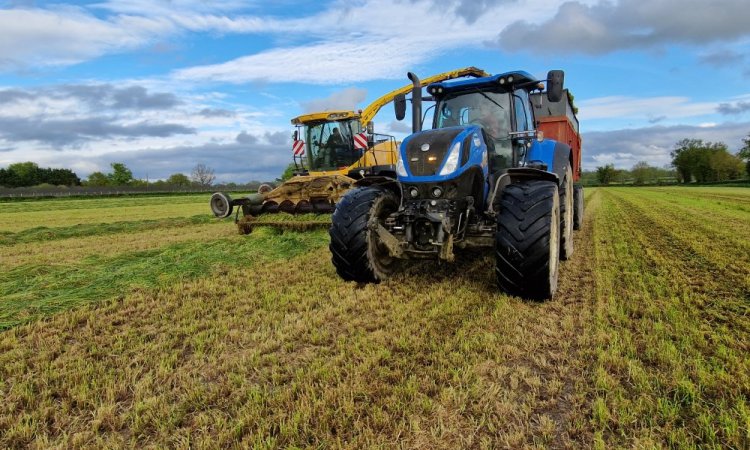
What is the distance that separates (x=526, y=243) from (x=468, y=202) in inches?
31.0

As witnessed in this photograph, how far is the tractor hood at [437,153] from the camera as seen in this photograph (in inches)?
175

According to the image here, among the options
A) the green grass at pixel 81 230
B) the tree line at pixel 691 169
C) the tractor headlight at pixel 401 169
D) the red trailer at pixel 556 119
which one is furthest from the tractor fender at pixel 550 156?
the tree line at pixel 691 169

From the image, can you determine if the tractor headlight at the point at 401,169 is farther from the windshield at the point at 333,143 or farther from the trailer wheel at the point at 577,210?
the windshield at the point at 333,143

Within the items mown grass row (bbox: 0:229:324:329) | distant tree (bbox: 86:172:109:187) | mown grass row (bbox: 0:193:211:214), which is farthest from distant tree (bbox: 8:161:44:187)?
mown grass row (bbox: 0:229:324:329)

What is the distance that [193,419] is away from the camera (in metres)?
2.44

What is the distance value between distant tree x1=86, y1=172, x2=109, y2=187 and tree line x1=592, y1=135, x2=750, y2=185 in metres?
86.9

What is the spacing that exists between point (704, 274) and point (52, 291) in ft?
25.6

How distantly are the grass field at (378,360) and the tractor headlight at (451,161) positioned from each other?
1272 millimetres

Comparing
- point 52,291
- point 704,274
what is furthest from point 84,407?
point 704,274

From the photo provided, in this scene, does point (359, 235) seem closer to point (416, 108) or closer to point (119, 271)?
point (416, 108)

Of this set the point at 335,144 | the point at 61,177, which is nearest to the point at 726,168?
the point at 335,144

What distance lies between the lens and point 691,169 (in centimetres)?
8075

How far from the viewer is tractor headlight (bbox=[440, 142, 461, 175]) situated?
4430 mm

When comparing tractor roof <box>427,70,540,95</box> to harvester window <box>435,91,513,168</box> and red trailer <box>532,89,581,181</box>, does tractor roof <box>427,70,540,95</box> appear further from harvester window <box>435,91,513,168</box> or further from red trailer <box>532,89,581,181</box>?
red trailer <box>532,89,581,181</box>
